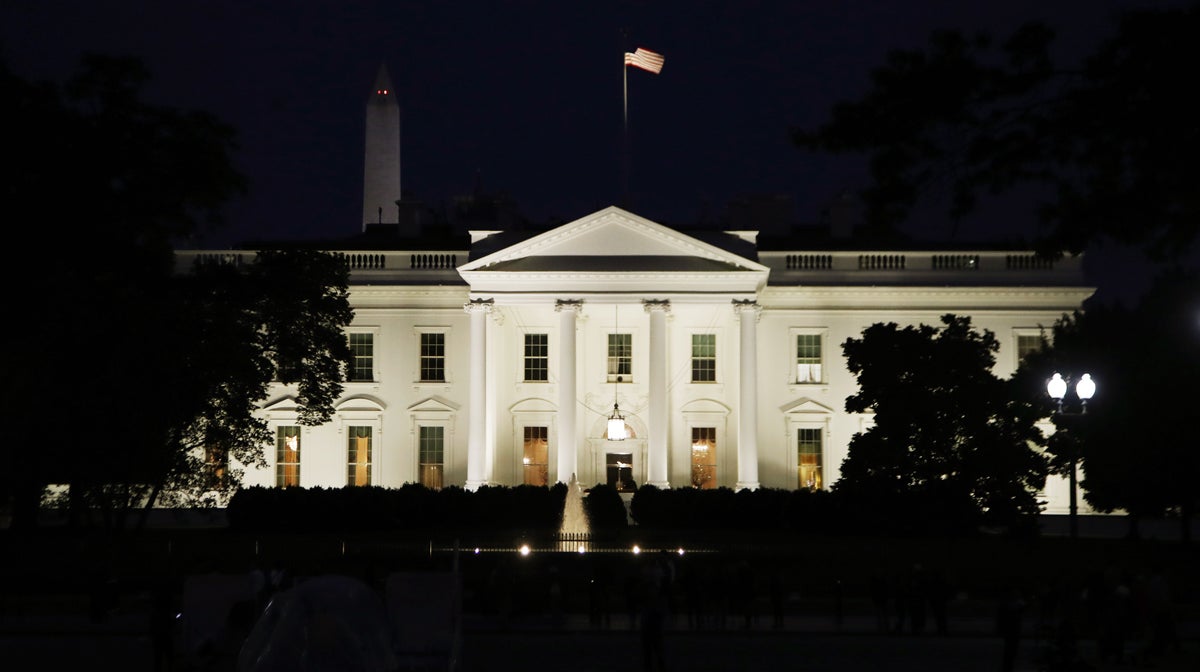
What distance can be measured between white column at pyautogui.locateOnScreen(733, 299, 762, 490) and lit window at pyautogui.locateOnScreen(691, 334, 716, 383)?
335 cm

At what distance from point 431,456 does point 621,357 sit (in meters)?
8.47

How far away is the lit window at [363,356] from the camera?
60344mm

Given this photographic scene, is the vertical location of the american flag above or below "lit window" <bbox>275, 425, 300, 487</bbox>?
above

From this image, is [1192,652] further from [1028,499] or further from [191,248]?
[191,248]

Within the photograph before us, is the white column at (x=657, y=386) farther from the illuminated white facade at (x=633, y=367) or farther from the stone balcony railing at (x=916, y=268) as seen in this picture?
the stone balcony railing at (x=916, y=268)

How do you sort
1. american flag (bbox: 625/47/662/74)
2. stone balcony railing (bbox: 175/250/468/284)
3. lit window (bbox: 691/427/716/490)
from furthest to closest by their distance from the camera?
1. stone balcony railing (bbox: 175/250/468/284)
2. lit window (bbox: 691/427/716/490)
3. american flag (bbox: 625/47/662/74)

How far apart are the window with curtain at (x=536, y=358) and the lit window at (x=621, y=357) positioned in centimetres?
254

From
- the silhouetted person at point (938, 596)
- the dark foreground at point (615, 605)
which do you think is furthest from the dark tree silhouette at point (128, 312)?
the silhouetted person at point (938, 596)

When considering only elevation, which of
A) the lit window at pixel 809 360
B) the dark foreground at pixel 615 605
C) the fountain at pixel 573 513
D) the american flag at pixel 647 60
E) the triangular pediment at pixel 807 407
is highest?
the american flag at pixel 647 60

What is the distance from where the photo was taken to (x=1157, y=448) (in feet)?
151

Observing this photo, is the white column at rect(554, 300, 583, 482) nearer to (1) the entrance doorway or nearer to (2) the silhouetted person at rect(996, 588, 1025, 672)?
(1) the entrance doorway

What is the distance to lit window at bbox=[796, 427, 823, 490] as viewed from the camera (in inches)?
2322

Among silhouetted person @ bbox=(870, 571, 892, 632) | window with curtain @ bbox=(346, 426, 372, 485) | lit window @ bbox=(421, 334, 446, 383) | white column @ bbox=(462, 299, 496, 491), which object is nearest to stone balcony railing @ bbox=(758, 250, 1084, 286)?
white column @ bbox=(462, 299, 496, 491)

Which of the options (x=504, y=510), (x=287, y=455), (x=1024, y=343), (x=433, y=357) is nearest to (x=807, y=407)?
(x=1024, y=343)
